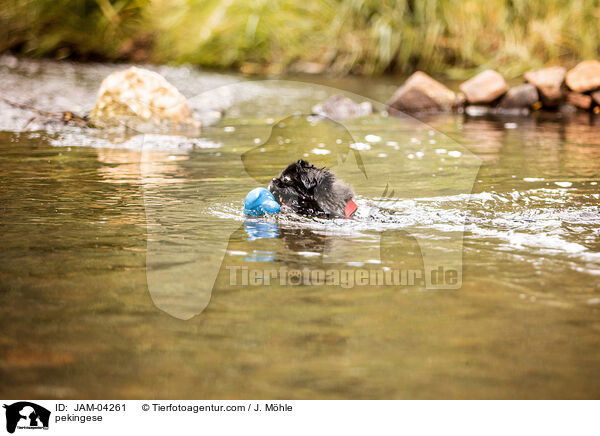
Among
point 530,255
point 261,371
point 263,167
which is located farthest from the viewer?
point 263,167

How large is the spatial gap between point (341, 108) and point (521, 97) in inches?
127

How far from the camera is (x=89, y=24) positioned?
20.6 meters

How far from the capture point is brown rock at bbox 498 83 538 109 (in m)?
13.7

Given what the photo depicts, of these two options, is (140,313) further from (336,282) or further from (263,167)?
(263,167)

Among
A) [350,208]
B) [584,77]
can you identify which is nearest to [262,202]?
[350,208]

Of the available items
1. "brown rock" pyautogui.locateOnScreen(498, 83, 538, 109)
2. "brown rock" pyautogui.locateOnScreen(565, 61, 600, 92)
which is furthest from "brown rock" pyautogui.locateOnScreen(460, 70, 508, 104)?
"brown rock" pyautogui.locateOnScreen(565, 61, 600, 92)

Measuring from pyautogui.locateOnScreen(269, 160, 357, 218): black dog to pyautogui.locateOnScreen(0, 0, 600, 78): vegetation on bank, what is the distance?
12230 mm

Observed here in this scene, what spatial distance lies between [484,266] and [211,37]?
1696 centimetres

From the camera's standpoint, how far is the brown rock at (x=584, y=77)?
13.3 m

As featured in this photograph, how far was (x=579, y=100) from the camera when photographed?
13664 mm

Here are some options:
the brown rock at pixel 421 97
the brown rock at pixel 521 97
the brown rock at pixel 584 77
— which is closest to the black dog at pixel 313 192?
the brown rock at pixel 421 97

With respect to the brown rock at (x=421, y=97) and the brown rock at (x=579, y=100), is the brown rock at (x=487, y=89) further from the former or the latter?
the brown rock at (x=579, y=100)

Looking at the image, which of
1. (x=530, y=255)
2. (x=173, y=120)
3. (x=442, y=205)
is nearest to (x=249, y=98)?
(x=173, y=120)
